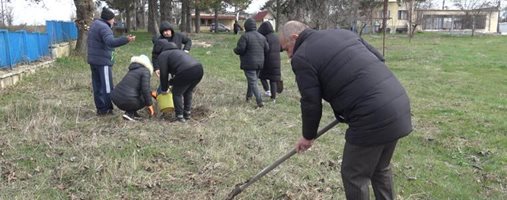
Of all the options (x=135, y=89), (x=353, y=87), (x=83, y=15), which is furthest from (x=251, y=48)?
(x=83, y=15)

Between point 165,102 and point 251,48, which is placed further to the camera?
point 251,48

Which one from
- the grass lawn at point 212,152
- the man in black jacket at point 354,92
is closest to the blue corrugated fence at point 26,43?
the grass lawn at point 212,152

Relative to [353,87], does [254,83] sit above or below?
below

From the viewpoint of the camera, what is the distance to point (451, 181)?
4.80 meters

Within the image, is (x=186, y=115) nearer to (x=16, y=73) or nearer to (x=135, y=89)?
(x=135, y=89)

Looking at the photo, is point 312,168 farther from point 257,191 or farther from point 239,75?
point 239,75

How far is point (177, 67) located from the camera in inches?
254

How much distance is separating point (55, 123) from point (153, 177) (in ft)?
6.83

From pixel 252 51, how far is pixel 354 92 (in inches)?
205

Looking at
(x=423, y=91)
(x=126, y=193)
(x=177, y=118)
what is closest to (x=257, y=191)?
(x=126, y=193)

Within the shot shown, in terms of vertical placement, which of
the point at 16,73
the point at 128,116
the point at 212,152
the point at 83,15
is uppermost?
the point at 83,15

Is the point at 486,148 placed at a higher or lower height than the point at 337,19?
lower

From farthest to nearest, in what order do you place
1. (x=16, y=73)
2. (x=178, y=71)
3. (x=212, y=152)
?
(x=16, y=73)
(x=178, y=71)
(x=212, y=152)

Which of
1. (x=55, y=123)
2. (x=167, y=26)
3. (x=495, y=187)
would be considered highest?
(x=167, y=26)
